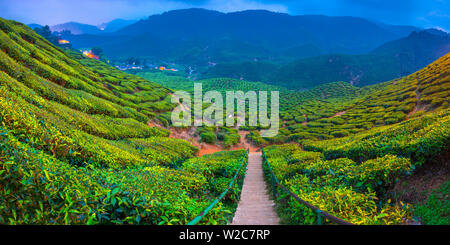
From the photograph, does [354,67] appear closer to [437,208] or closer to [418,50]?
[418,50]

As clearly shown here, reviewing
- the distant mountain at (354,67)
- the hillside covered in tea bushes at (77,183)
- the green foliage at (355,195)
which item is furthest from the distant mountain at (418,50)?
the hillside covered in tea bushes at (77,183)

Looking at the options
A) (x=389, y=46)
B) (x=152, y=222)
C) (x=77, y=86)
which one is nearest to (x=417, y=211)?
(x=152, y=222)

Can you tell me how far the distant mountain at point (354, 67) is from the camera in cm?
11499

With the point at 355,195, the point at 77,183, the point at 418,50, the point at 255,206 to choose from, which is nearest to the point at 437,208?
the point at 355,195

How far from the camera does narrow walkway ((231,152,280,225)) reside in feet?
17.9

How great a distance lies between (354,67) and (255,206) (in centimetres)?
13835

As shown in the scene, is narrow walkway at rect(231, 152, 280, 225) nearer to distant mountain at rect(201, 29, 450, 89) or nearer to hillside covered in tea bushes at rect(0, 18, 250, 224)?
hillside covered in tea bushes at rect(0, 18, 250, 224)

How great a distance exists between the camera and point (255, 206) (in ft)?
22.8

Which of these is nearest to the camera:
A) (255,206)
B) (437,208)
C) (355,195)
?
(437,208)

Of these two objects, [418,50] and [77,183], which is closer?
[77,183]

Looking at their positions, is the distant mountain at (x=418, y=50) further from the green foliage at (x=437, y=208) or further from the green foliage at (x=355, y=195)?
the green foliage at (x=437, y=208)

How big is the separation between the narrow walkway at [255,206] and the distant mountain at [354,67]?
108 m

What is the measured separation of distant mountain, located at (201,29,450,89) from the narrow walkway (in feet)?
354
